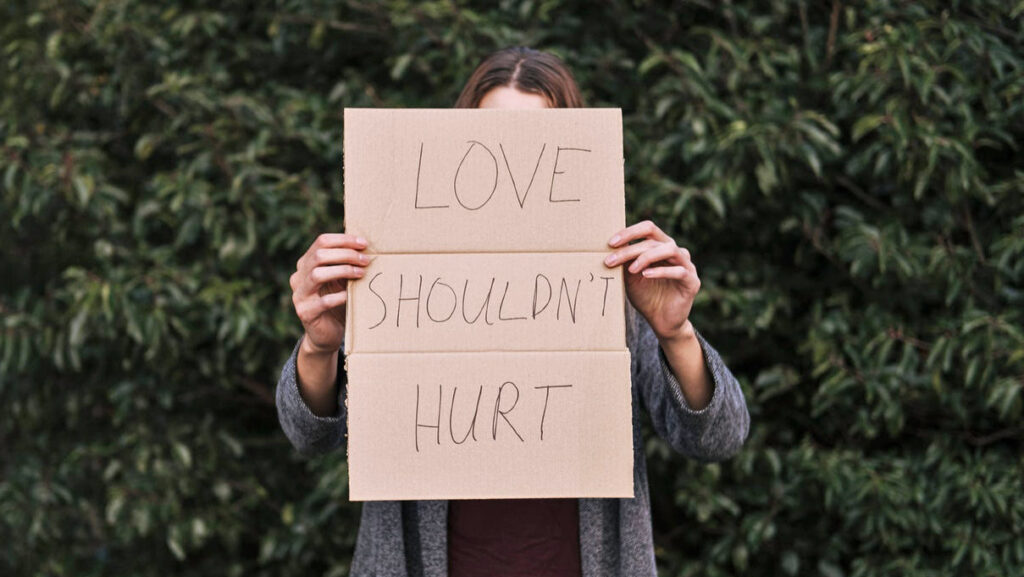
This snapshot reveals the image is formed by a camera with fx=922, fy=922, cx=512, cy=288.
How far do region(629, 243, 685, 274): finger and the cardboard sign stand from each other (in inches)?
1.1

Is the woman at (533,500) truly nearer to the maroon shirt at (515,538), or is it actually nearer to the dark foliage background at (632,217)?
the maroon shirt at (515,538)

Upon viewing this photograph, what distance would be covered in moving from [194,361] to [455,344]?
1.24m

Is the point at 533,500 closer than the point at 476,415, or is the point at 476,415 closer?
the point at 476,415

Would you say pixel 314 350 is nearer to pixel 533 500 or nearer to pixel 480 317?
pixel 480 317

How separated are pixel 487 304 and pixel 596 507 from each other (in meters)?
0.31

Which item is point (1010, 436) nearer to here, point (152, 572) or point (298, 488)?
point (298, 488)

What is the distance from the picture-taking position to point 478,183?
1.06m

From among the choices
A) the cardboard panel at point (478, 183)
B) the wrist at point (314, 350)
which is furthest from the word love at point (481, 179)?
Result: the wrist at point (314, 350)

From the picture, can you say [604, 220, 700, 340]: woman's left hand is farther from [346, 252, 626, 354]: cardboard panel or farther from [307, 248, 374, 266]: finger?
[307, 248, 374, 266]: finger

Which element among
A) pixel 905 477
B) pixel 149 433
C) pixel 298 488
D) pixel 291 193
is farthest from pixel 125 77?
pixel 905 477

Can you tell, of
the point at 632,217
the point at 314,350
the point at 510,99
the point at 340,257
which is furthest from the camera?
the point at 632,217

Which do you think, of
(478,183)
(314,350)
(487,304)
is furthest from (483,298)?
(314,350)

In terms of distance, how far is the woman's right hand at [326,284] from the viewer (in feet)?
3.37

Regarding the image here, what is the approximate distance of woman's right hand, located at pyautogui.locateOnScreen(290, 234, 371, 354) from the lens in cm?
103
